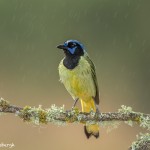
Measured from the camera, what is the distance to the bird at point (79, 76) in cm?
877


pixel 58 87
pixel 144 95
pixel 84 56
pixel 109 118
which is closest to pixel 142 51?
pixel 144 95

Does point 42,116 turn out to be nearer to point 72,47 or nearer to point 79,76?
point 79,76

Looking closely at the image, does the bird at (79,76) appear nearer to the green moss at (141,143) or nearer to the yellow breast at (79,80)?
the yellow breast at (79,80)

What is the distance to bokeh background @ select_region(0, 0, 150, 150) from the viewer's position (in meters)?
17.8

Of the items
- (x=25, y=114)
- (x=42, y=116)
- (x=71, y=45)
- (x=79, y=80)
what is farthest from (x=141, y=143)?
(x=71, y=45)

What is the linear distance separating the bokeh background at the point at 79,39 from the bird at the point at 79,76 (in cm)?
711

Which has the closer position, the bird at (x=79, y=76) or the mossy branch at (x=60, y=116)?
the mossy branch at (x=60, y=116)

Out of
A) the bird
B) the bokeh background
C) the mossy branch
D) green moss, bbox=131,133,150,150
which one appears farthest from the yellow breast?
the bokeh background

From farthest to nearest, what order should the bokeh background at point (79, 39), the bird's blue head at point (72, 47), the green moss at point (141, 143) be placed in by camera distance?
the bokeh background at point (79, 39) → the bird's blue head at point (72, 47) → the green moss at point (141, 143)

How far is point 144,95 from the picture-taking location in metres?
18.2

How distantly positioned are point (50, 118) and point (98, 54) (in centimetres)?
1261

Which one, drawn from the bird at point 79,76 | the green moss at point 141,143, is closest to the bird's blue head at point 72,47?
the bird at point 79,76

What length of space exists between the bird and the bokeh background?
23.3ft

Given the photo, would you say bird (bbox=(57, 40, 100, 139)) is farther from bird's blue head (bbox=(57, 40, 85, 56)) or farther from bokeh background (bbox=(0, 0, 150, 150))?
bokeh background (bbox=(0, 0, 150, 150))
